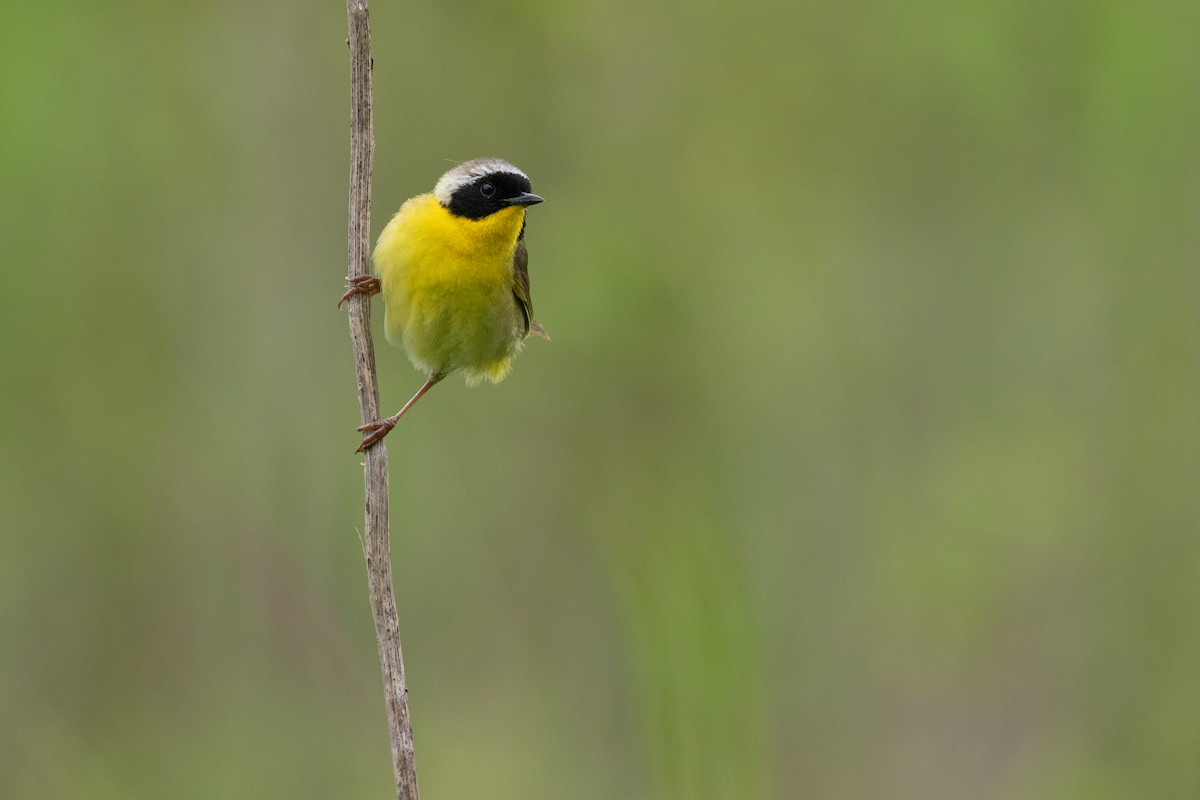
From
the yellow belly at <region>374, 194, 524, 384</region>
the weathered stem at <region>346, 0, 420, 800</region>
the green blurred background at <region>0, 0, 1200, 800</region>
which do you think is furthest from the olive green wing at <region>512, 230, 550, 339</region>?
the weathered stem at <region>346, 0, 420, 800</region>

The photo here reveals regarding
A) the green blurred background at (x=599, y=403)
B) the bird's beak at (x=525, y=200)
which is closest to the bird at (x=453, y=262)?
the bird's beak at (x=525, y=200)

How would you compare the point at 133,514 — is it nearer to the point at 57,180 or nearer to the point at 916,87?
the point at 57,180

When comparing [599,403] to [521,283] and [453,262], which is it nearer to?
[521,283]

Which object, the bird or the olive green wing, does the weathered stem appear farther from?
the olive green wing

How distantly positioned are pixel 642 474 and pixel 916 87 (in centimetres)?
322

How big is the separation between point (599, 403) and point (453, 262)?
1858 mm

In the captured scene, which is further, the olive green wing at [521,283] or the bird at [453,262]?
the olive green wing at [521,283]

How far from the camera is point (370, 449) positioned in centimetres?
335

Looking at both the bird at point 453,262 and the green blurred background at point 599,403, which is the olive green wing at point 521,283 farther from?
the green blurred background at point 599,403

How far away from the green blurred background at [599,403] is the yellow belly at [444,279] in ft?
3.20

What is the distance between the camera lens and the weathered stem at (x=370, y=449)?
2.80 meters

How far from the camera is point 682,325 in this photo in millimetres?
6551

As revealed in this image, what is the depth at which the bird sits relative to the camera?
15.6 ft

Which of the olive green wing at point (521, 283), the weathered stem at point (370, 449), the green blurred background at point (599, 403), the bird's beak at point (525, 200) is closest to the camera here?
the weathered stem at point (370, 449)
